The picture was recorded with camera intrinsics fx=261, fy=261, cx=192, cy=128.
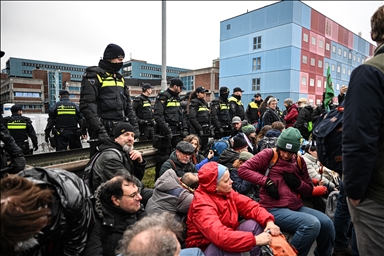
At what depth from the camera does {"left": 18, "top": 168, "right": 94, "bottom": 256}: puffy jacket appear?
1409 mm

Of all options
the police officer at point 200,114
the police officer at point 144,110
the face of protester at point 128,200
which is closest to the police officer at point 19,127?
the police officer at point 144,110

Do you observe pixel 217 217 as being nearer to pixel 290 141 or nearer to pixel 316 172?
pixel 290 141

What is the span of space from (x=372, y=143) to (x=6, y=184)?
208 centimetres

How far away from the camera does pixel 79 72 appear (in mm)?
70438

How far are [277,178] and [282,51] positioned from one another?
1074 inches

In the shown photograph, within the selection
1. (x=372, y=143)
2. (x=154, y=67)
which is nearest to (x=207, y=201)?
(x=372, y=143)

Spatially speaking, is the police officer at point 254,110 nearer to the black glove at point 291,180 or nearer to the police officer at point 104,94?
the police officer at point 104,94

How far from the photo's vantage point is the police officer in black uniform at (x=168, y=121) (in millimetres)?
5742

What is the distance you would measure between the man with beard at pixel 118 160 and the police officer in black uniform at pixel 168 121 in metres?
2.10

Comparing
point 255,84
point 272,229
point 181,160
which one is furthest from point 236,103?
point 255,84

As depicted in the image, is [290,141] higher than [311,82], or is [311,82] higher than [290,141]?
[311,82]

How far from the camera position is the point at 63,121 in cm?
655

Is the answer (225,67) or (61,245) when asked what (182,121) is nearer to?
(61,245)

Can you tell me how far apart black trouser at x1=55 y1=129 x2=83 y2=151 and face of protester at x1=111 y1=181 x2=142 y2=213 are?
16.3 ft
